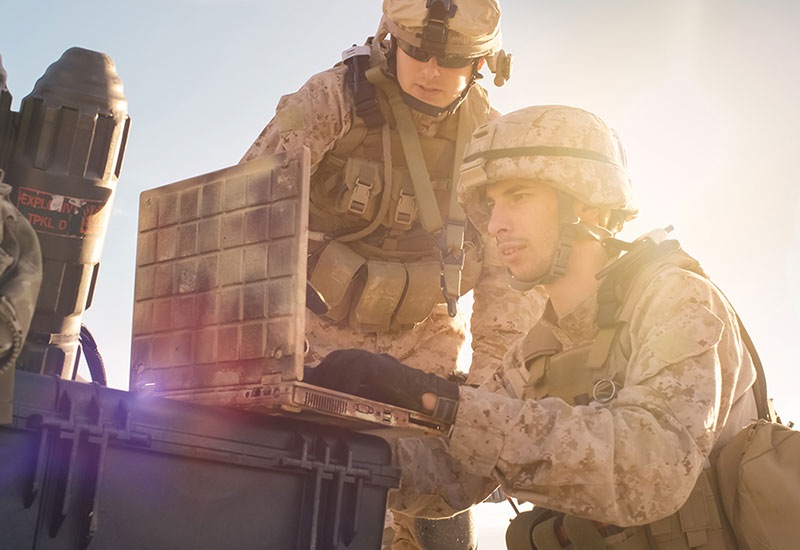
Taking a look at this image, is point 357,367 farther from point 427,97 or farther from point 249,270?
point 427,97

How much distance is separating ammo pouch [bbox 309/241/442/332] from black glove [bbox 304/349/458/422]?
8.74ft

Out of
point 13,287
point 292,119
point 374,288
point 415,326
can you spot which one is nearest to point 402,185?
point 374,288

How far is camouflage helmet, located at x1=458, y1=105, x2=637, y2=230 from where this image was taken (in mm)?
3498

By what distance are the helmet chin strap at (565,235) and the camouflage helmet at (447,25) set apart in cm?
183

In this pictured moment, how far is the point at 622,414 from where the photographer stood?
8.85 feet

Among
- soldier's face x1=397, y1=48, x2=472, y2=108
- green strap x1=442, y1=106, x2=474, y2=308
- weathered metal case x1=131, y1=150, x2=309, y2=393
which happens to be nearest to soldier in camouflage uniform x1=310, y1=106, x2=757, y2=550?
weathered metal case x1=131, y1=150, x2=309, y2=393

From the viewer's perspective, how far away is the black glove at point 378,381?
8.72 ft

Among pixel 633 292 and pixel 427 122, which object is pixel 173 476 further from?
pixel 427 122

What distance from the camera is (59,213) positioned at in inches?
162

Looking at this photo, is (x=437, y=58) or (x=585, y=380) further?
(x=437, y=58)

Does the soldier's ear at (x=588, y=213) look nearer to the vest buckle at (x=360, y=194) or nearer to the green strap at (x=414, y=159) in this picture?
the green strap at (x=414, y=159)

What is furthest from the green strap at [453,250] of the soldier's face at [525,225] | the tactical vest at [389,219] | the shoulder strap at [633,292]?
the shoulder strap at [633,292]

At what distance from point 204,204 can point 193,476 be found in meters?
1.02

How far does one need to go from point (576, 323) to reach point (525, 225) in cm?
43
